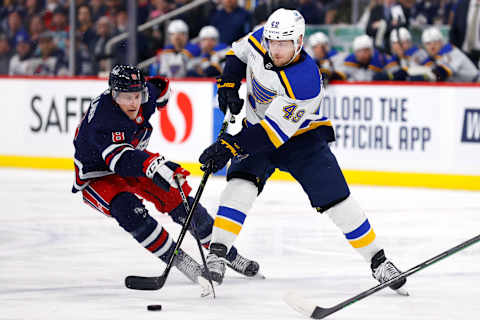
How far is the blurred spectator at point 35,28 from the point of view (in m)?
10.7

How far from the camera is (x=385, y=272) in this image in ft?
13.3

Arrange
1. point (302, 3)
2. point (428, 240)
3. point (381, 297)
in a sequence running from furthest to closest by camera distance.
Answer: point (302, 3), point (428, 240), point (381, 297)

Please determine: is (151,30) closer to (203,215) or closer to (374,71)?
(374,71)

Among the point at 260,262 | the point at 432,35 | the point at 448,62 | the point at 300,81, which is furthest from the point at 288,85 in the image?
the point at 432,35

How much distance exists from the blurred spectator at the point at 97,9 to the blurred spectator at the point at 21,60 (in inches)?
31.6

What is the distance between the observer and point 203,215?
14.4 ft

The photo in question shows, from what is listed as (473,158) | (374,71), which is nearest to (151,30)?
(374,71)

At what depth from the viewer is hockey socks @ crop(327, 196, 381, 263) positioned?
4062 millimetres

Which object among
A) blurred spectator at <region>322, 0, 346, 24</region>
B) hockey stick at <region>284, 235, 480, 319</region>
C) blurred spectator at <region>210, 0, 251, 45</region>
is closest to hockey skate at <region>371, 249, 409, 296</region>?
hockey stick at <region>284, 235, 480, 319</region>

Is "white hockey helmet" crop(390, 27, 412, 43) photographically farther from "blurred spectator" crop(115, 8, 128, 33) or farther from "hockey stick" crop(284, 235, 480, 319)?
"hockey stick" crop(284, 235, 480, 319)

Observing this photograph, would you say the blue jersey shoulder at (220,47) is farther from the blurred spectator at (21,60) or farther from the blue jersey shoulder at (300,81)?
the blue jersey shoulder at (300,81)

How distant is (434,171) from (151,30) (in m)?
3.68

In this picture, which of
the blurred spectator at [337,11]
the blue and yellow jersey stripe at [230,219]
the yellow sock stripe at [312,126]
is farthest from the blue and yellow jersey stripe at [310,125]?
the blurred spectator at [337,11]

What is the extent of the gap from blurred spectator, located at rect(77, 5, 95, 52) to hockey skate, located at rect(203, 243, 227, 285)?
6.44 meters
